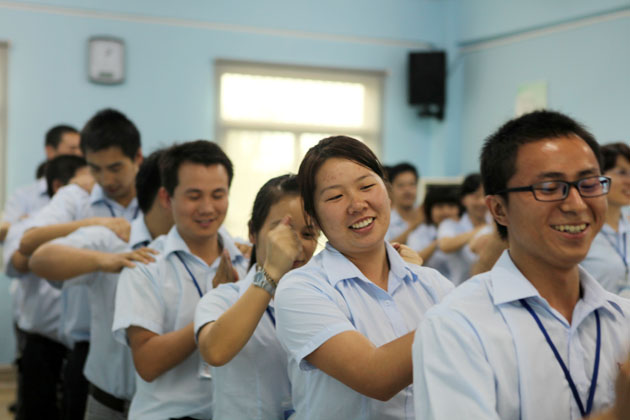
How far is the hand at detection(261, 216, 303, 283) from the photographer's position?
5.68 ft

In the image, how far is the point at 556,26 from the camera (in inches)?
259

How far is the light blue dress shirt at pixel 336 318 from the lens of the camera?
1.52 metres

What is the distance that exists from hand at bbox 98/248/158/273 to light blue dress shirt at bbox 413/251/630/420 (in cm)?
122

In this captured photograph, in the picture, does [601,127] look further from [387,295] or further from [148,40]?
[387,295]

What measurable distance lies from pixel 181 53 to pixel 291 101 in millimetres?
1208

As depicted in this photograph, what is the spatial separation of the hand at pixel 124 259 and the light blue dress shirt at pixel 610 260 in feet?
5.76

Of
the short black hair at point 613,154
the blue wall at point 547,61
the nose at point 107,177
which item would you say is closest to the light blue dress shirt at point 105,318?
the nose at point 107,177

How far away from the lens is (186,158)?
2344 millimetres

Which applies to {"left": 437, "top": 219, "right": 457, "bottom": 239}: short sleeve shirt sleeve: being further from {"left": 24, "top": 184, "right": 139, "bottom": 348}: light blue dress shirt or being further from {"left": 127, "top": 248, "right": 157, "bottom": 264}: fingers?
{"left": 127, "top": 248, "right": 157, "bottom": 264}: fingers

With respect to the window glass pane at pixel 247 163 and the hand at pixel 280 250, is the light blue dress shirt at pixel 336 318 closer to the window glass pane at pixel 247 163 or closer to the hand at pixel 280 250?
the hand at pixel 280 250

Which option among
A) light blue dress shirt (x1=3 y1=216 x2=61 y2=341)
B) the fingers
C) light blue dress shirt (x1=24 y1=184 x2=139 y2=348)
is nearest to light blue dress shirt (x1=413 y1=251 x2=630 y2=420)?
the fingers

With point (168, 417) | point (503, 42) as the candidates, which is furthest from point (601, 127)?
point (168, 417)

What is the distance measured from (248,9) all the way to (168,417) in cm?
574

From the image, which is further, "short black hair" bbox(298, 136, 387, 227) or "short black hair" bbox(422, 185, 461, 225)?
"short black hair" bbox(422, 185, 461, 225)
